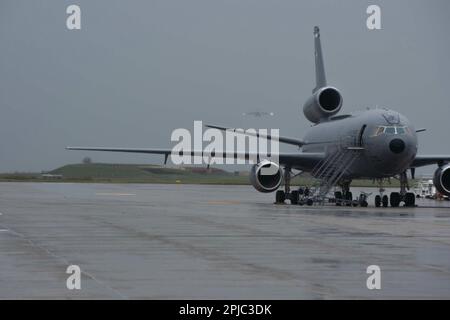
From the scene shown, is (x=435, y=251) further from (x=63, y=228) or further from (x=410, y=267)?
(x=63, y=228)

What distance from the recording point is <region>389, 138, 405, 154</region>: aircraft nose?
129 feet

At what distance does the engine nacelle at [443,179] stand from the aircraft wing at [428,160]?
126 centimetres

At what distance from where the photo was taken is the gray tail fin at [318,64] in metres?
56.2

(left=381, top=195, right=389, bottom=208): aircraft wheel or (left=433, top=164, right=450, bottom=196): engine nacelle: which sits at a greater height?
(left=433, top=164, right=450, bottom=196): engine nacelle

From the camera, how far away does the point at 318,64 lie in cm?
5697

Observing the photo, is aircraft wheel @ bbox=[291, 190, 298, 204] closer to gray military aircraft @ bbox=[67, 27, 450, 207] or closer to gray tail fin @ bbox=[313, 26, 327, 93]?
gray military aircraft @ bbox=[67, 27, 450, 207]

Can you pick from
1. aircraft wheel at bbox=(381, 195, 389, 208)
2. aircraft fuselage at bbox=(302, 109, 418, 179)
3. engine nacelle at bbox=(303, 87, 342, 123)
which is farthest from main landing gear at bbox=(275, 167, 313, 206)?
engine nacelle at bbox=(303, 87, 342, 123)

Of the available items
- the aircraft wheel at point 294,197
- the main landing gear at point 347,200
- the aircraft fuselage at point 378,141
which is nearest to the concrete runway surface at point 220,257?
the aircraft fuselage at point 378,141

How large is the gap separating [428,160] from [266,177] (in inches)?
308

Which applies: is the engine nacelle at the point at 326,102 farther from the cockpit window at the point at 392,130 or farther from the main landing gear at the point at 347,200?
the cockpit window at the point at 392,130

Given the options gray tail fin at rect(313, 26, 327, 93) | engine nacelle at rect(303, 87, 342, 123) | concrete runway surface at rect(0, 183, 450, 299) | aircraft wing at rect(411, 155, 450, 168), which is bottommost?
concrete runway surface at rect(0, 183, 450, 299)

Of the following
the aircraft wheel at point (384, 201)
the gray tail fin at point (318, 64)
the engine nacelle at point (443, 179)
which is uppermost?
the gray tail fin at point (318, 64)

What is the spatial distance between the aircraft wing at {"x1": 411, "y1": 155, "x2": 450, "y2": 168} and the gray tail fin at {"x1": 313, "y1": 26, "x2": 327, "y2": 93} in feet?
41.9

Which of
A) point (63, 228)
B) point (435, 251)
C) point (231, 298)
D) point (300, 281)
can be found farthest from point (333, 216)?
point (231, 298)
